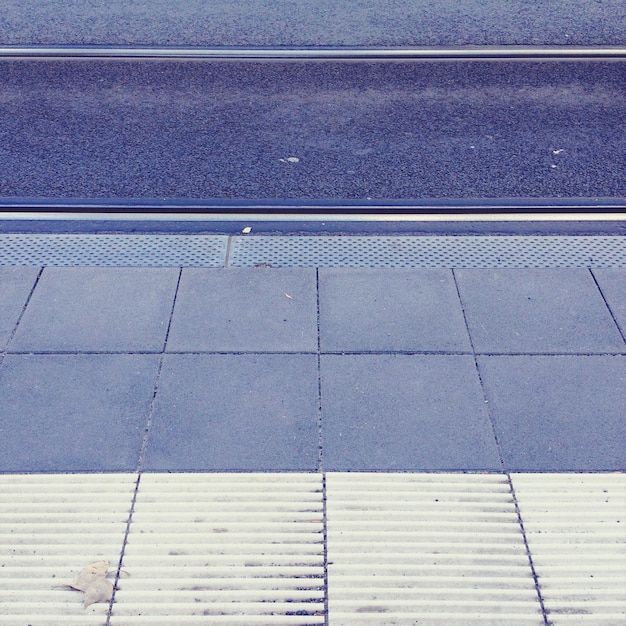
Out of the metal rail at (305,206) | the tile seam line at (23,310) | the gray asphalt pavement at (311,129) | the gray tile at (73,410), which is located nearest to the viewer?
the gray tile at (73,410)

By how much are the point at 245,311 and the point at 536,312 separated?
63.3 inches

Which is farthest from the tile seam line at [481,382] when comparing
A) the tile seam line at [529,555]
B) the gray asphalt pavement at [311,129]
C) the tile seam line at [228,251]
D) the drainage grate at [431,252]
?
the tile seam line at [228,251]

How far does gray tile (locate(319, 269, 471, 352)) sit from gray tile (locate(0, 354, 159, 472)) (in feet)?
3.30

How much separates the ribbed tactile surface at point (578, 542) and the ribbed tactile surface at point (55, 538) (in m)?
1.59

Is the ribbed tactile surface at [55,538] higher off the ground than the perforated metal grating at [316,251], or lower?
lower

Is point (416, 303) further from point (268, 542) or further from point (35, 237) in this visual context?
point (35, 237)

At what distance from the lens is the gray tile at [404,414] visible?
3041 millimetres

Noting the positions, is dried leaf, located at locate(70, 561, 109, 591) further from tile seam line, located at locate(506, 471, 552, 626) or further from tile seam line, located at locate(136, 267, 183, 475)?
tile seam line, located at locate(506, 471, 552, 626)

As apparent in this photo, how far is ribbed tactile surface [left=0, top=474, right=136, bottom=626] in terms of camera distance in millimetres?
2475

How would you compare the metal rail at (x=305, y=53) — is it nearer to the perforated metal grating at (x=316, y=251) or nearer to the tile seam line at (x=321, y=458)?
the perforated metal grating at (x=316, y=251)

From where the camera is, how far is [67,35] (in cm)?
784

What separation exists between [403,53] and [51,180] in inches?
158

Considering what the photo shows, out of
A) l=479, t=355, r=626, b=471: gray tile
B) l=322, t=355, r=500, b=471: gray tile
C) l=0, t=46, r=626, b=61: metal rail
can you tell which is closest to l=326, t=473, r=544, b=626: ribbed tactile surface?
l=322, t=355, r=500, b=471: gray tile

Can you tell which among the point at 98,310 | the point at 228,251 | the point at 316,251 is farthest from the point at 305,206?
the point at 98,310
